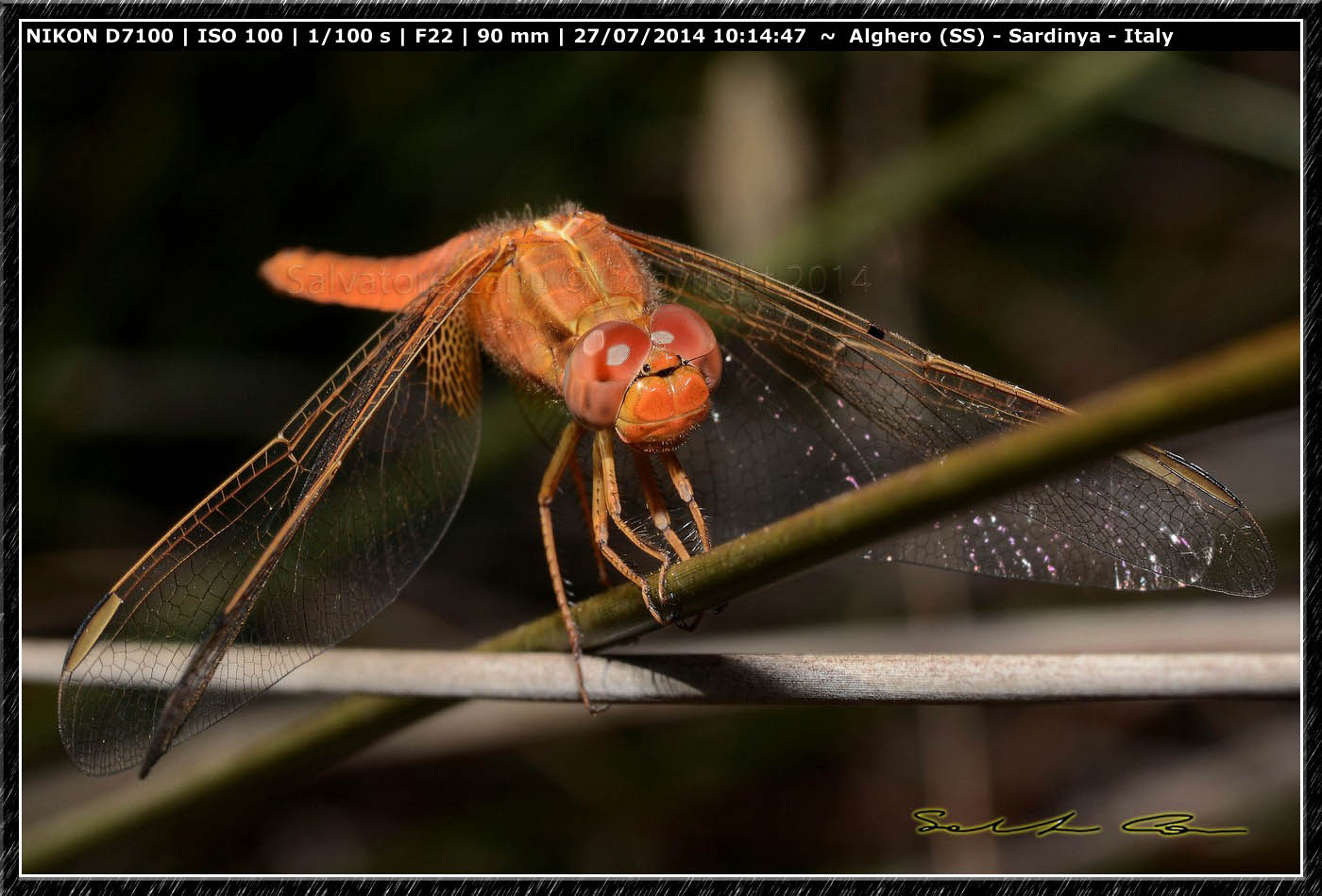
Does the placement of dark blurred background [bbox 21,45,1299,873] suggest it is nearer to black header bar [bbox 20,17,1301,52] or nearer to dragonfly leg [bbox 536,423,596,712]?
black header bar [bbox 20,17,1301,52]

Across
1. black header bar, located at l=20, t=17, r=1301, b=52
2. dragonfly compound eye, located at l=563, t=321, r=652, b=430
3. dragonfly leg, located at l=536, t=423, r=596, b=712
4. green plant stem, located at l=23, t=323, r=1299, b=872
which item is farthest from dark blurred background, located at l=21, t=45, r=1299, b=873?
dragonfly compound eye, located at l=563, t=321, r=652, b=430

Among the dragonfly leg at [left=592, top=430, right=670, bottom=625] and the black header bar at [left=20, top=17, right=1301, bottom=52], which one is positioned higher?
the black header bar at [left=20, top=17, right=1301, bottom=52]

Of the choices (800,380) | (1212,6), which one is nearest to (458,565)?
(800,380)

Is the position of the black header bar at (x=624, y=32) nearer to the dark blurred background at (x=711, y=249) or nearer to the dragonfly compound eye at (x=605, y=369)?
the dark blurred background at (x=711, y=249)

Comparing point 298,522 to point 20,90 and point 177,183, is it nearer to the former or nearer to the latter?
point 20,90

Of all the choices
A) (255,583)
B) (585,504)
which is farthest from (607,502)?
(255,583)
